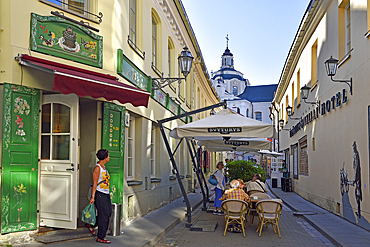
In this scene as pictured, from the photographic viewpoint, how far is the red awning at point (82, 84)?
632 cm

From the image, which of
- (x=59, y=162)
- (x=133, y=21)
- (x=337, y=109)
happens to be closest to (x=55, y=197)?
(x=59, y=162)

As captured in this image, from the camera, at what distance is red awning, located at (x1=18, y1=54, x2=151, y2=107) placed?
20.7 ft

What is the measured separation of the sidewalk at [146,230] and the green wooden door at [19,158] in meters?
0.53

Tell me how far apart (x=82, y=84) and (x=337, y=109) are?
8023 mm

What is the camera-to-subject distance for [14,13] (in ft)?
22.1

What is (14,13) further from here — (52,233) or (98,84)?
(52,233)

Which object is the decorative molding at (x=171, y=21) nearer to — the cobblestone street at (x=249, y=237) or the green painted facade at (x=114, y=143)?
the green painted facade at (x=114, y=143)

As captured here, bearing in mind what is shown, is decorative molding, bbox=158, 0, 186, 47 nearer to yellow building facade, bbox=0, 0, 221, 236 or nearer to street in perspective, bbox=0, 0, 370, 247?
street in perspective, bbox=0, 0, 370, 247

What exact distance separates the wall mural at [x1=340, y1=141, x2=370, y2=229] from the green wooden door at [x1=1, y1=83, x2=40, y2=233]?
7198 mm

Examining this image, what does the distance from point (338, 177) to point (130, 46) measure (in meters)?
7.05

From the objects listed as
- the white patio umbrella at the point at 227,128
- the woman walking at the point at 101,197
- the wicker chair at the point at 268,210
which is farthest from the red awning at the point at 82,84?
the wicker chair at the point at 268,210

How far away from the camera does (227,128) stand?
30.2 feet

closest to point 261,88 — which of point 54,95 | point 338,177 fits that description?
point 338,177

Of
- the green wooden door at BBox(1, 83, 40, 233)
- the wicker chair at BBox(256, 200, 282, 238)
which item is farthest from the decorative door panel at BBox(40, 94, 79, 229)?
the wicker chair at BBox(256, 200, 282, 238)
